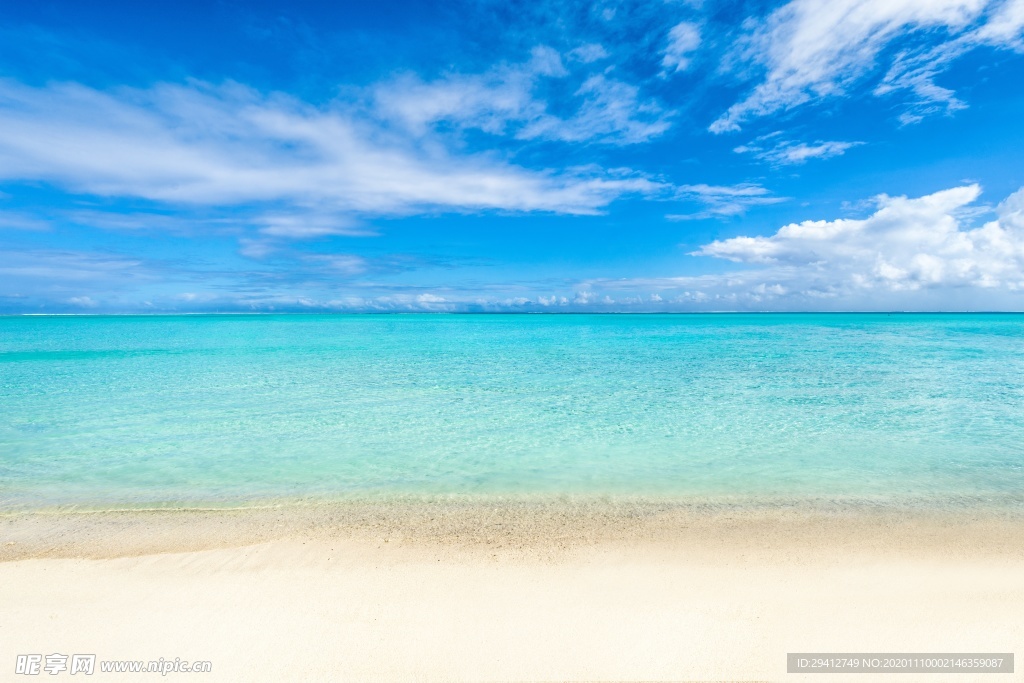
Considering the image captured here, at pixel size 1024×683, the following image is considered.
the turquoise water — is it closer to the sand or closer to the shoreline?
the shoreline

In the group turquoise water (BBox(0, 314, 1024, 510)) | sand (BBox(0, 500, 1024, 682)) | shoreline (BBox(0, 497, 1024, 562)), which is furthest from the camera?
turquoise water (BBox(0, 314, 1024, 510))

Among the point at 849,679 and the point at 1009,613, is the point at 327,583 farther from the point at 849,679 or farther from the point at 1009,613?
the point at 1009,613

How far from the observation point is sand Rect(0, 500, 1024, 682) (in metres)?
4.20

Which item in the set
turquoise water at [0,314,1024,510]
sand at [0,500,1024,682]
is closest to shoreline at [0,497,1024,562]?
sand at [0,500,1024,682]

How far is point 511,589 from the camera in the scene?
17.1 ft

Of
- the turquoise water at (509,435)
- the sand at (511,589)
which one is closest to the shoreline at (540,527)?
the sand at (511,589)

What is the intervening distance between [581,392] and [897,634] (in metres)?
13.6

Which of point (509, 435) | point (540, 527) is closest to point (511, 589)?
point (540, 527)

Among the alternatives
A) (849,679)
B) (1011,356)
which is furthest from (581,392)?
(1011,356)

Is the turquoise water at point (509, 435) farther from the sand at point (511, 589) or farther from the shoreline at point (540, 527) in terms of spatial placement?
the sand at point (511, 589)

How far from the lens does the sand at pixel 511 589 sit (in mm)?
4203

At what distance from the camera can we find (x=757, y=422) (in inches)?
503

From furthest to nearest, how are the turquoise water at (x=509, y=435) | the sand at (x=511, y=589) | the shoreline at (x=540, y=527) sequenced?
the turquoise water at (x=509, y=435) → the shoreline at (x=540, y=527) → the sand at (x=511, y=589)

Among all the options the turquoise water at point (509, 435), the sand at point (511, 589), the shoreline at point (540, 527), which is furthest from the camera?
the turquoise water at point (509, 435)
